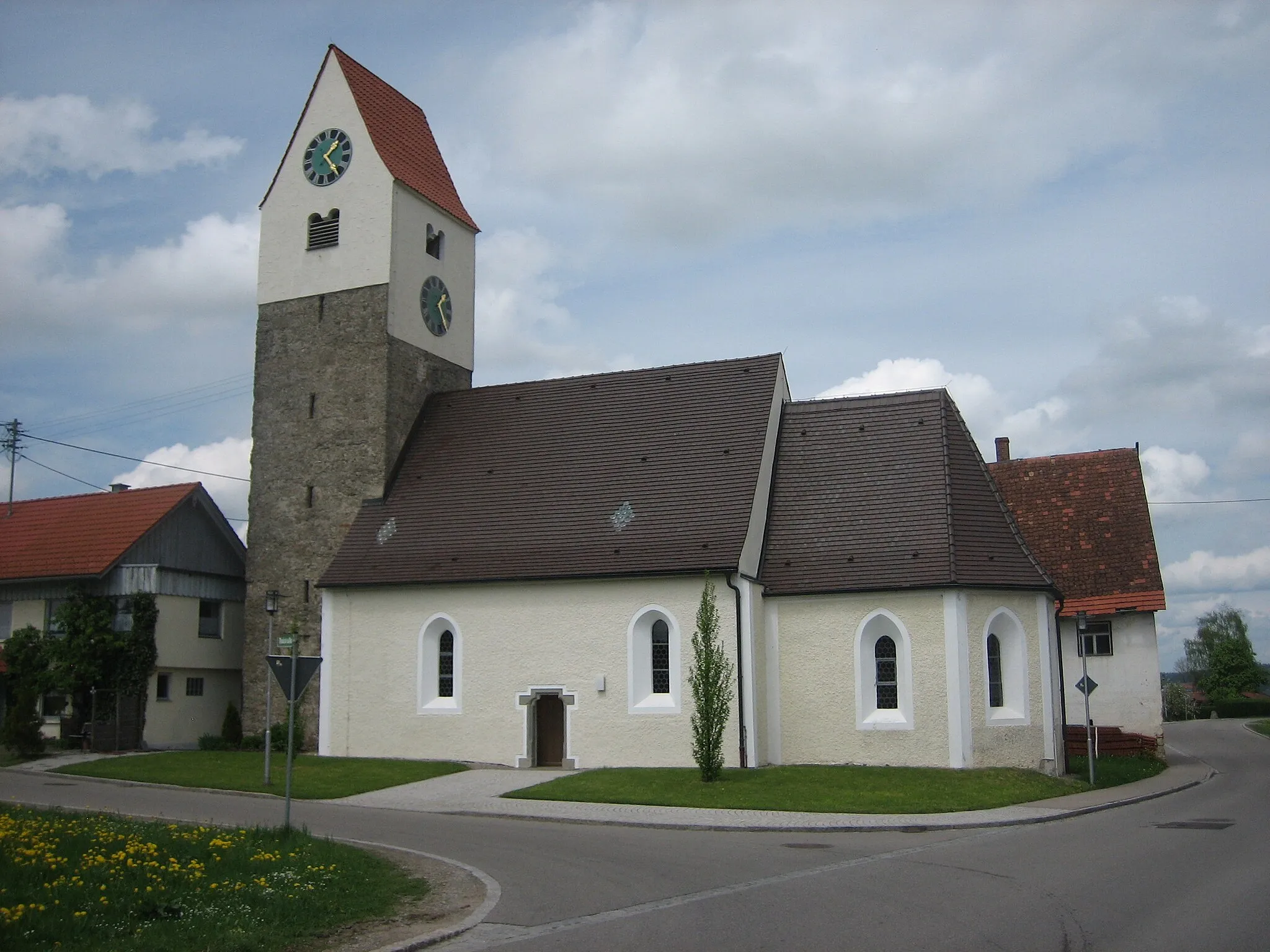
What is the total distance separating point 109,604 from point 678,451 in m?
16.3

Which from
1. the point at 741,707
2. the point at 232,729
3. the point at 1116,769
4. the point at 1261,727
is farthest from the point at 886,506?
the point at 1261,727

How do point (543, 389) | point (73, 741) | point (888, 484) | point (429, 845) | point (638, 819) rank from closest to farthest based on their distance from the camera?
point (429, 845) < point (638, 819) < point (888, 484) < point (73, 741) < point (543, 389)

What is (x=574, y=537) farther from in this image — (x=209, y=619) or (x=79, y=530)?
(x=79, y=530)

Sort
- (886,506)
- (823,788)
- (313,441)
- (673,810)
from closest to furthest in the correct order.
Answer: (673,810)
(823,788)
(886,506)
(313,441)

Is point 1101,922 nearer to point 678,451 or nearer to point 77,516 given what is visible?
A: point 678,451

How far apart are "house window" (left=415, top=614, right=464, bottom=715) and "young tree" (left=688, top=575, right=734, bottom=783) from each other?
6730 mm

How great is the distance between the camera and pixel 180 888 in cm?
1088

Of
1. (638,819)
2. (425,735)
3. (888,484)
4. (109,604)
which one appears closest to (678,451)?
(888,484)

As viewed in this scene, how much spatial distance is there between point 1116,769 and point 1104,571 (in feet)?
27.7

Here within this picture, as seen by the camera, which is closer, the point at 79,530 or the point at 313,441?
the point at 313,441

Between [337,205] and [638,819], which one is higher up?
[337,205]

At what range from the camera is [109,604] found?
3203cm

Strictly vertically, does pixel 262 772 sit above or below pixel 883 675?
below

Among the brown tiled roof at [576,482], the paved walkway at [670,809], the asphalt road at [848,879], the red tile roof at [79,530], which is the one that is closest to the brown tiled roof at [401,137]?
the brown tiled roof at [576,482]
